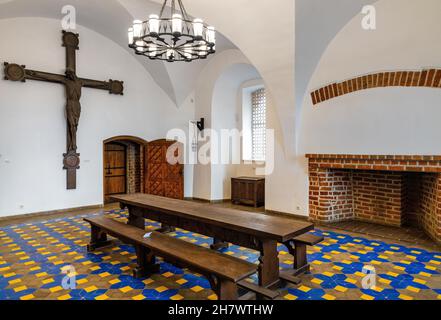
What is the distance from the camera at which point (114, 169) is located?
27.8ft

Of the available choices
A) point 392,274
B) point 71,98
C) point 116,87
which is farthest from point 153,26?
point 116,87

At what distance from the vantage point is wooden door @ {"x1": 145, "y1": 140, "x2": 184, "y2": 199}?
809cm

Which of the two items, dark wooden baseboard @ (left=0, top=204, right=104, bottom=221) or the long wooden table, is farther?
dark wooden baseboard @ (left=0, top=204, right=104, bottom=221)

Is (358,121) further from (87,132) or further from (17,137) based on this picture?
(17,137)

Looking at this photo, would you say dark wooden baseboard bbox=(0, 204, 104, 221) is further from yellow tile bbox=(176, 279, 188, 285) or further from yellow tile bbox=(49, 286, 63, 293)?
yellow tile bbox=(176, 279, 188, 285)

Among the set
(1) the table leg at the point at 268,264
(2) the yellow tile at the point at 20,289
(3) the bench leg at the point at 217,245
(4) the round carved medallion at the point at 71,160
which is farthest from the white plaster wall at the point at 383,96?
(4) the round carved medallion at the point at 71,160

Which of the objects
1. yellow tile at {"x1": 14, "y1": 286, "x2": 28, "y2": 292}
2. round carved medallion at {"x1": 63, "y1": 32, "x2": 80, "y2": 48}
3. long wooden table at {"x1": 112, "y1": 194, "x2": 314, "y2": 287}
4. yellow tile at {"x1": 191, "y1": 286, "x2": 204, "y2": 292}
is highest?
round carved medallion at {"x1": 63, "y1": 32, "x2": 80, "y2": 48}

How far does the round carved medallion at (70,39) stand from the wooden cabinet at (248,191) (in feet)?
15.9

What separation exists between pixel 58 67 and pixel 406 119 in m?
6.80

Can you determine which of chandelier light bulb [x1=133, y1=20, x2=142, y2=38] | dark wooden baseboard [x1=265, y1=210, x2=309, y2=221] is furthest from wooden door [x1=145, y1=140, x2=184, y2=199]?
chandelier light bulb [x1=133, y1=20, x2=142, y2=38]

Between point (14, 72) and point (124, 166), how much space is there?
356cm

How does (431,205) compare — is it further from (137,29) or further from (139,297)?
(137,29)

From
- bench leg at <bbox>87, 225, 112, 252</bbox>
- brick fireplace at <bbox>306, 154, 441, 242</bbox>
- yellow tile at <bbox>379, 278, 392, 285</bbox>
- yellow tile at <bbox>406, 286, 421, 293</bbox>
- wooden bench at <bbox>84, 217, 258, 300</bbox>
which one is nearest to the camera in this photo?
wooden bench at <bbox>84, 217, 258, 300</bbox>

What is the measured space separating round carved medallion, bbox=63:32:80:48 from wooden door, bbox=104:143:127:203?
2.64 metres
